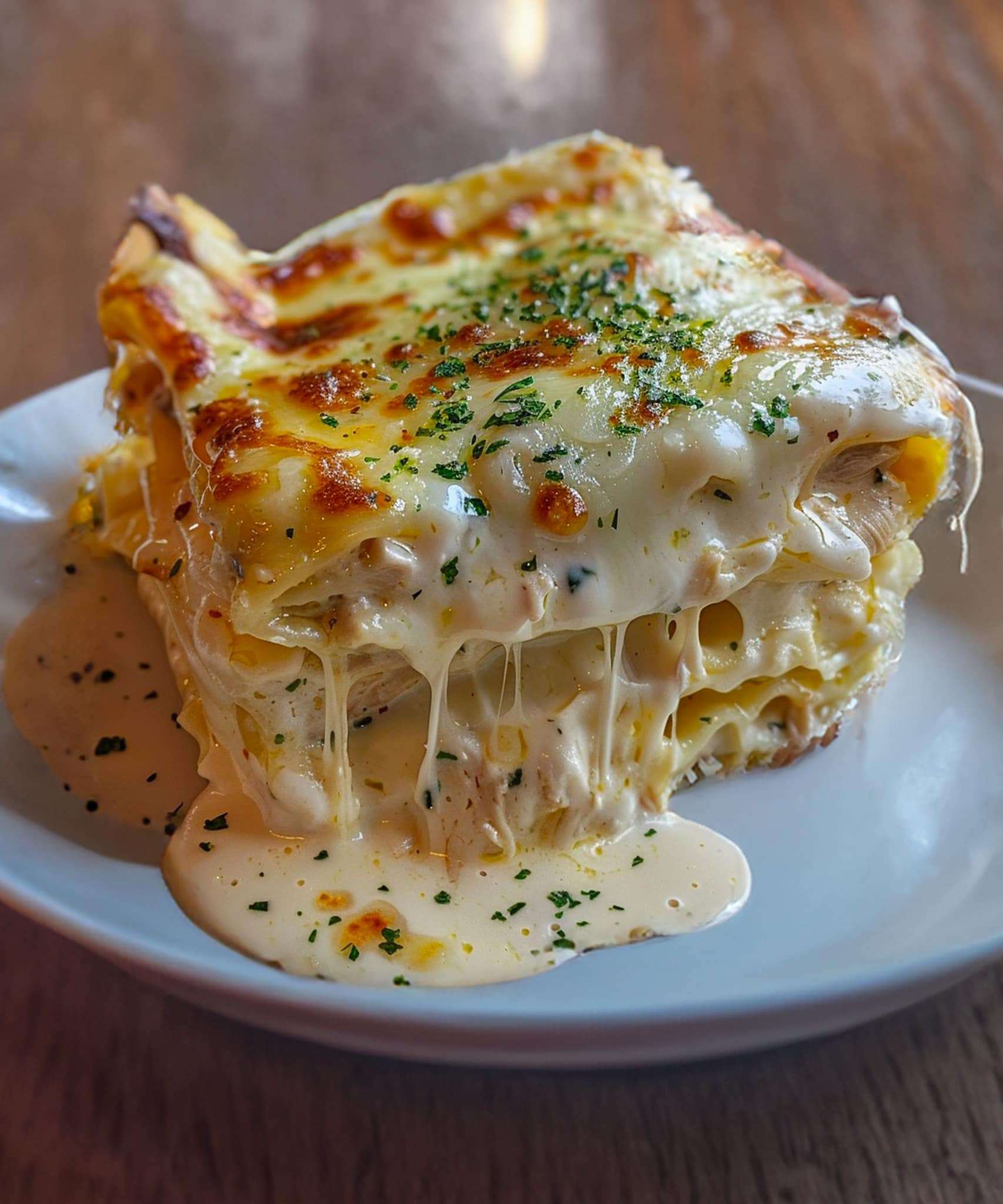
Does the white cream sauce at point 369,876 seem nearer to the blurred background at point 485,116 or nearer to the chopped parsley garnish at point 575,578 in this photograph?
the chopped parsley garnish at point 575,578

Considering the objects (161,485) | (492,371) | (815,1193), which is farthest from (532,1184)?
(161,485)

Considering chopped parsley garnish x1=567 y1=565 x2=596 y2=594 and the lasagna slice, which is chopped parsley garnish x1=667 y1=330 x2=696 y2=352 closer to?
the lasagna slice

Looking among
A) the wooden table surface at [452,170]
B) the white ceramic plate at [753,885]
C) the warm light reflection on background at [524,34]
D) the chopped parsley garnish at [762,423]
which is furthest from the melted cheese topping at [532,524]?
the warm light reflection on background at [524,34]

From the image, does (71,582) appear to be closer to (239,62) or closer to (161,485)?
(161,485)

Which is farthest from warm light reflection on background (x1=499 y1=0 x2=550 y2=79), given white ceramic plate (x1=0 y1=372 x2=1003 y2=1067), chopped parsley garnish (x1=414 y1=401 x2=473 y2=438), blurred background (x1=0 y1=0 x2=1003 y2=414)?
chopped parsley garnish (x1=414 y1=401 x2=473 y2=438)

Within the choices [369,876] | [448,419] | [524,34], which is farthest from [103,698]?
[524,34]

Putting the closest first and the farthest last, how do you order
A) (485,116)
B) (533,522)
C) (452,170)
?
(533,522) → (452,170) → (485,116)

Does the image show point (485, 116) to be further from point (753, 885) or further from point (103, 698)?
point (753, 885)
